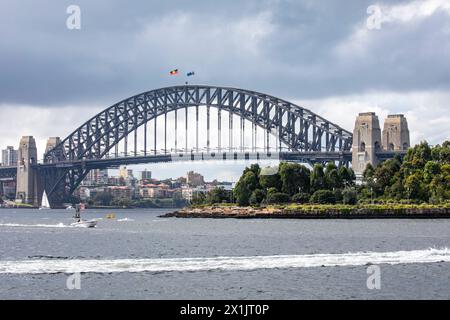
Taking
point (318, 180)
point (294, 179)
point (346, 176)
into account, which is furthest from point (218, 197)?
point (346, 176)

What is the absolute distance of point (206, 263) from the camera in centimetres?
5131

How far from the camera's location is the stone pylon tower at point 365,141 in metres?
172

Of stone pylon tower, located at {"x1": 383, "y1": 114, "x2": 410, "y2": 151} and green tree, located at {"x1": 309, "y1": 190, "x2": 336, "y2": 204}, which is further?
stone pylon tower, located at {"x1": 383, "y1": 114, "x2": 410, "y2": 151}

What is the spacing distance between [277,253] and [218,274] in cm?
1313

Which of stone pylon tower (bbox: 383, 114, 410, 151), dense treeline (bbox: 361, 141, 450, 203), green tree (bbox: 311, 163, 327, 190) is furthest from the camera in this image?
stone pylon tower (bbox: 383, 114, 410, 151)

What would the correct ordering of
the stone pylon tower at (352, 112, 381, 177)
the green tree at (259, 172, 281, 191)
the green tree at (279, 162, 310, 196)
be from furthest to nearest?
the stone pylon tower at (352, 112, 381, 177)
the green tree at (259, 172, 281, 191)
the green tree at (279, 162, 310, 196)

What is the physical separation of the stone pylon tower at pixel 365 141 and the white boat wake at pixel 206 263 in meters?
115

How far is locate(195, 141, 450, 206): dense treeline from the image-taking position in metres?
132

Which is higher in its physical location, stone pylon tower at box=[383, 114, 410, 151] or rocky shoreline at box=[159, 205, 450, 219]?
stone pylon tower at box=[383, 114, 410, 151]

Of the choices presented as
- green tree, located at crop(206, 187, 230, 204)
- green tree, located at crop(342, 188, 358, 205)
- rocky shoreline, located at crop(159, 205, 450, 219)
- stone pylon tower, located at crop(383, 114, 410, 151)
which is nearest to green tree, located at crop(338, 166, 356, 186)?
green tree, located at crop(342, 188, 358, 205)

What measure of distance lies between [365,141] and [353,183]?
24.1m

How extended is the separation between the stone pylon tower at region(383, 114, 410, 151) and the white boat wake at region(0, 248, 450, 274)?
121 metres

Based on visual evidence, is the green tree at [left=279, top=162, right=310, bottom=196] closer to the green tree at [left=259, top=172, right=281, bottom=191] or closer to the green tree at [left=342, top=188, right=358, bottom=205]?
the green tree at [left=259, top=172, right=281, bottom=191]
